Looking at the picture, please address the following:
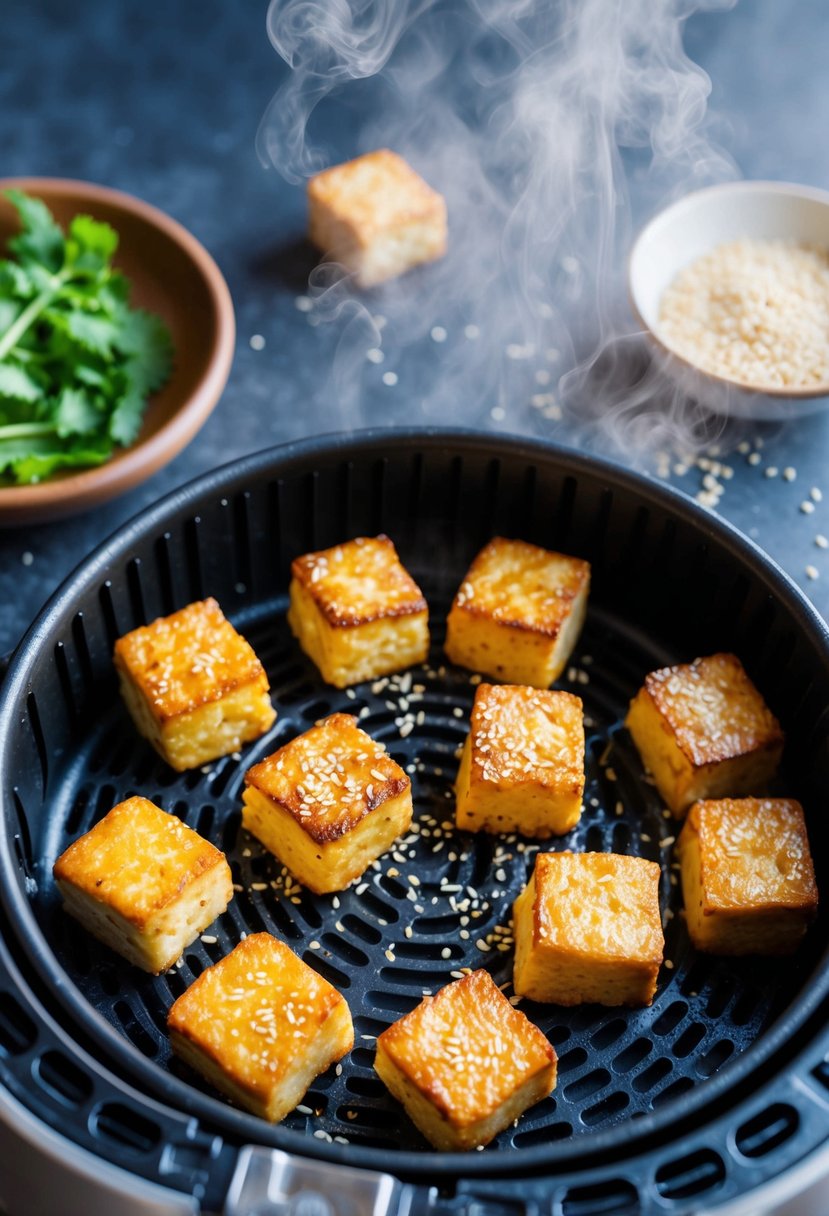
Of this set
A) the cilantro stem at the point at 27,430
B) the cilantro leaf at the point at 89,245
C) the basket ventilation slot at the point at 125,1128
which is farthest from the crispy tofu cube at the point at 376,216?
the basket ventilation slot at the point at 125,1128

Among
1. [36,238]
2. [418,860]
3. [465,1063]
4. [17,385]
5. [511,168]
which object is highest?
[511,168]

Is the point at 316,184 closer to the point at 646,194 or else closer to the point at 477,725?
the point at 646,194

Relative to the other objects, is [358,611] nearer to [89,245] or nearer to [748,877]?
[748,877]

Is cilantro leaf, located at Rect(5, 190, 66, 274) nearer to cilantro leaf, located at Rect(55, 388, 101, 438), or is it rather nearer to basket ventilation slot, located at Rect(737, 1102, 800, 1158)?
cilantro leaf, located at Rect(55, 388, 101, 438)

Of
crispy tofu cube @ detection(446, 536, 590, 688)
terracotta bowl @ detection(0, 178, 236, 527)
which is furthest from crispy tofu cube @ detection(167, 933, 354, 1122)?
terracotta bowl @ detection(0, 178, 236, 527)

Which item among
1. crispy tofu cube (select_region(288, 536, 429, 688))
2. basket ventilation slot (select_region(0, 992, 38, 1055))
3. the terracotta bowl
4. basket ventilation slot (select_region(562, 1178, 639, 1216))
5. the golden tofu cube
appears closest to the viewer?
basket ventilation slot (select_region(562, 1178, 639, 1216))

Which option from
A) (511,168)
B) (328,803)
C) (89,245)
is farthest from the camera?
(511,168)

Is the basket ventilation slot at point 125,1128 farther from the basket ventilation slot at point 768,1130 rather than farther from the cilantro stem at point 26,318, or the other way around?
the cilantro stem at point 26,318

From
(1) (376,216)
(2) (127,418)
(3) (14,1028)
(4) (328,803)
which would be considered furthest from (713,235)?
(3) (14,1028)
